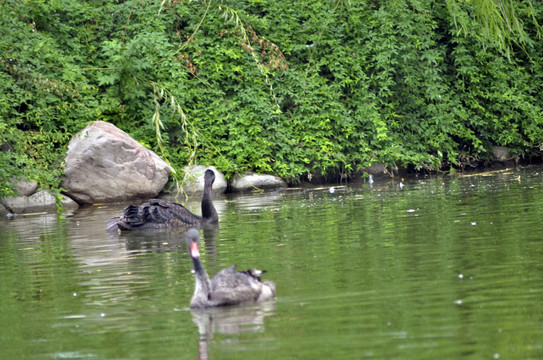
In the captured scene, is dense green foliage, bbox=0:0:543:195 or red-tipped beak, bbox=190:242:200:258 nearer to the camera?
red-tipped beak, bbox=190:242:200:258

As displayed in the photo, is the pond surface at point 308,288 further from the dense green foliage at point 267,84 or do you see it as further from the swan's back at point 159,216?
the dense green foliage at point 267,84

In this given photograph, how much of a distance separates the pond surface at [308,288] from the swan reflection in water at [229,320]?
2cm

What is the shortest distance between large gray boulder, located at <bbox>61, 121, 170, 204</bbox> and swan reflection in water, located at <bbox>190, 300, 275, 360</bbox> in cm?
1422

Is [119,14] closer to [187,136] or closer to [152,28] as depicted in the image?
[152,28]

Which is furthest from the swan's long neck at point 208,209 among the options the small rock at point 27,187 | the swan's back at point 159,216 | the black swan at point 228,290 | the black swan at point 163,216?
the black swan at point 228,290

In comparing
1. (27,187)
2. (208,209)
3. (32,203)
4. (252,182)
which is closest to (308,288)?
(208,209)

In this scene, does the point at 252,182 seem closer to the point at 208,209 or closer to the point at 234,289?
the point at 208,209

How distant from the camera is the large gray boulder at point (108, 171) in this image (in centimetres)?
2223

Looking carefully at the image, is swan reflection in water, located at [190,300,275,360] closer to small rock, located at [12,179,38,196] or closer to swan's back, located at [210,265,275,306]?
swan's back, located at [210,265,275,306]

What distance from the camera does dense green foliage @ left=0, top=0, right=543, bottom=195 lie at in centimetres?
2344

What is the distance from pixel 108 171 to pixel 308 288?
1415cm

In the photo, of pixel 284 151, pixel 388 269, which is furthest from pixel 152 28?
pixel 388 269

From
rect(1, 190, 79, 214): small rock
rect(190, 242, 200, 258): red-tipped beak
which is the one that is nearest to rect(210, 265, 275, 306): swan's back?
rect(190, 242, 200, 258): red-tipped beak

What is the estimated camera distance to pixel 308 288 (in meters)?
8.86
